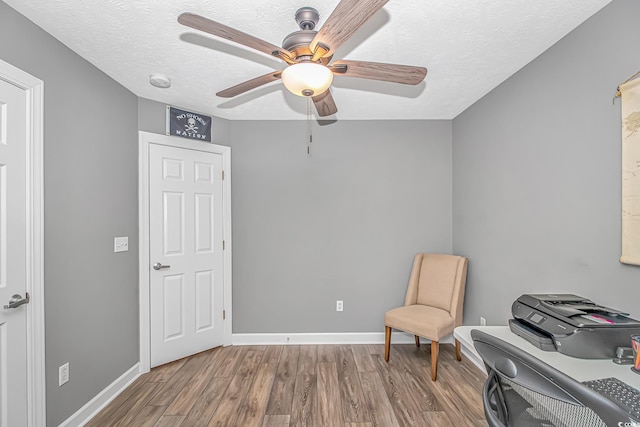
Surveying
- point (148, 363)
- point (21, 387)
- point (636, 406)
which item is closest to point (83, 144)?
point (21, 387)

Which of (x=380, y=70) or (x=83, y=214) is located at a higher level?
(x=380, y=70)

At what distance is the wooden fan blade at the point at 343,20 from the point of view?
1.11 meters

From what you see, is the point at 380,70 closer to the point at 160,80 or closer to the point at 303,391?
the point at 160,80

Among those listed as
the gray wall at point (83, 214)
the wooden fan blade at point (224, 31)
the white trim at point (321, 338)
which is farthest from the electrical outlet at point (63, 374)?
the wooden fan blade at point (224, 31)

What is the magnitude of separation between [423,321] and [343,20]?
247cm

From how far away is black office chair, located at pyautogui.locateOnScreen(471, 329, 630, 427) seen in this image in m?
0.62

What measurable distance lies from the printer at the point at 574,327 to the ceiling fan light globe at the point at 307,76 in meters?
1.57

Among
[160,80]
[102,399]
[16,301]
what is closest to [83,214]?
[16,301]


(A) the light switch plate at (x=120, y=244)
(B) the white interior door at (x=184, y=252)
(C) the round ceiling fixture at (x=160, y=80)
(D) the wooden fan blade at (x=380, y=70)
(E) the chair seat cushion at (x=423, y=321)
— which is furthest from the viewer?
(B) the white interior door at (x=184, y=252)

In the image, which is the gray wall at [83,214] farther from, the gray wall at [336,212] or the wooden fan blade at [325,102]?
the wooden fan blade at [325,102]

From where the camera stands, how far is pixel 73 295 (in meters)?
2.03

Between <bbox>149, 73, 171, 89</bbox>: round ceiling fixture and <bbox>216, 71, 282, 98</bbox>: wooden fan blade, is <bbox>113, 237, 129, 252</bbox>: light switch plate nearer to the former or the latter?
<bbox>149, 73, 171, 89</bbox>: round ceiling fixture

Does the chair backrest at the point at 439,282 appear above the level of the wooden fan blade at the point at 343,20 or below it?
below

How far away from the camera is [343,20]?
1189mm
